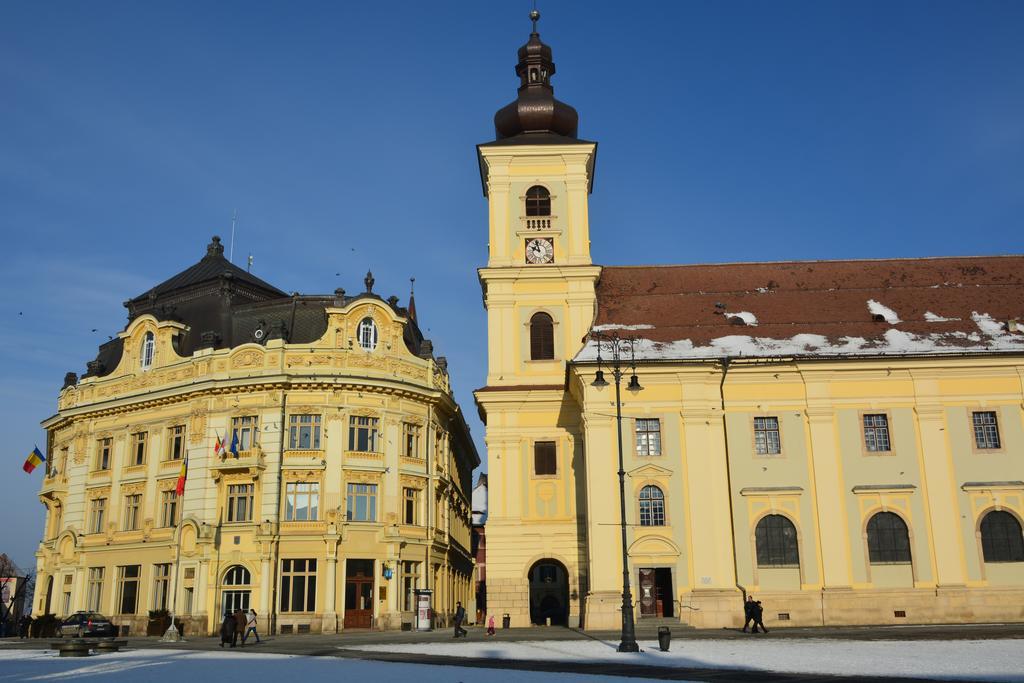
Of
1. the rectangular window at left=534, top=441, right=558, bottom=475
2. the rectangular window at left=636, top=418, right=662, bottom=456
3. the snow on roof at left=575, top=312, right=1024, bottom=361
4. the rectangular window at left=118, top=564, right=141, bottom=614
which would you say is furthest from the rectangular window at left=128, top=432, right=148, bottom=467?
the rectangular window at left=636, top=418, right=662, bottom=456

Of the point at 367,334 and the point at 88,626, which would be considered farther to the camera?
the point at 367,334

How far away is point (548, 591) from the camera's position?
51.1 m

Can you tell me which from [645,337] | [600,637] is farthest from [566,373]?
[600,637]

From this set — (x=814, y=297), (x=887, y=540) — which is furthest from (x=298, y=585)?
(x=814, y=297)

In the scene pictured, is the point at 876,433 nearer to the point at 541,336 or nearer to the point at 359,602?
the point at 541,336


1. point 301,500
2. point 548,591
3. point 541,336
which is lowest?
point 548,591

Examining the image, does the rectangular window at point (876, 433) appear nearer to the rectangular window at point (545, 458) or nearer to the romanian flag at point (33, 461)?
the rectangular window at point (545, 458)

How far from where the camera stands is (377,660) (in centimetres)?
2386

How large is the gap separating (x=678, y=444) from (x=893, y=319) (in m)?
11.5

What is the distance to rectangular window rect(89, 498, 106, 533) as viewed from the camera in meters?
49.7

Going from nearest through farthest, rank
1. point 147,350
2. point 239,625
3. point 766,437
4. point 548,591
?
point 239,625 → point 766,437 → point 147,350 → point 548,591

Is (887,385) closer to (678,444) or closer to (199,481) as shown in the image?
(678,444)

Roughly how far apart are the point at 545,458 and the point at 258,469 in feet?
45.8

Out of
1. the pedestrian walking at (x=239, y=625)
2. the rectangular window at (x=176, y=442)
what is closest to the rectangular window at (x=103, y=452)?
the rectangular window at (x=176, y=442)
